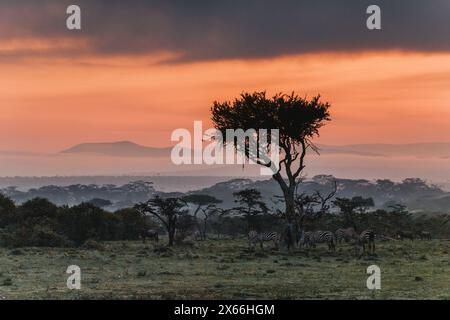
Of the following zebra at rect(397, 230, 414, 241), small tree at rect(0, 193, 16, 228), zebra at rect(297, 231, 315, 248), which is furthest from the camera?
zebra at rect(397, 230, 414, 241)

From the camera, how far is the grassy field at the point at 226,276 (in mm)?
20812

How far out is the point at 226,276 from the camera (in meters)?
26.4

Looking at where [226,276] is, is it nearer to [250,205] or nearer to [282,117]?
[282,117]

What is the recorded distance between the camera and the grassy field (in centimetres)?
2081

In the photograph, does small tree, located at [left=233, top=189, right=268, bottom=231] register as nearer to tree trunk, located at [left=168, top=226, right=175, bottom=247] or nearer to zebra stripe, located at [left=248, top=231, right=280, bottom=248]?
tree trunk, located at [left=168, top=226, right=175, bottom=247]

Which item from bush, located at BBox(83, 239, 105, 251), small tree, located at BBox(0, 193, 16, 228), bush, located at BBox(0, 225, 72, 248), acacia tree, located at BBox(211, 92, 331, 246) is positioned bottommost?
bush, located at BBox(83, 239, 105, 251)

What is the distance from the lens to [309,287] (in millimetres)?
22594

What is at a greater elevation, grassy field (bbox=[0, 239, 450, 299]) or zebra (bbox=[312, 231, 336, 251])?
zebra (bbox=[312, 231, 336, 251])

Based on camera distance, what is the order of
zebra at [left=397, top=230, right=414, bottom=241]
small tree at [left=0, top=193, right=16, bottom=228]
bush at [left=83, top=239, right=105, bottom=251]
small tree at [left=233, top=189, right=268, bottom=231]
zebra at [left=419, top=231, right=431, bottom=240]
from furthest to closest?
zebra at [left=419, top=231, right=431, bottom=240] → small tree at [left=233, top=189, right=268, bottom=231] → zebra at [left=397, top=230, right=414, bottom=241] → small tree at [left=0, top=193, right=16, bottom=228] → bush at [left=83, top=239, right=105, bottom=251]

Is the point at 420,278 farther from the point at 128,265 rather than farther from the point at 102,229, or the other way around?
the point at 102,229

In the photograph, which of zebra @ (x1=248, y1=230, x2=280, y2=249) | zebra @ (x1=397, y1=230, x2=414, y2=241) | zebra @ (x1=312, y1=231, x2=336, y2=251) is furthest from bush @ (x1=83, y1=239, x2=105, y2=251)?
zebra @ (x1=397, y1=230, x2=414, y2=241)

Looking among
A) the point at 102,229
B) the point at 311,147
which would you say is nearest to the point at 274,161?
the point at 311,147

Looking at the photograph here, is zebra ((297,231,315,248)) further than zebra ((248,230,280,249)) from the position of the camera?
No
